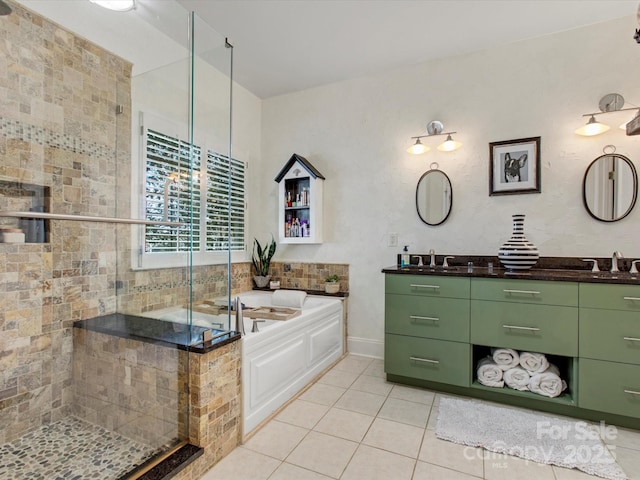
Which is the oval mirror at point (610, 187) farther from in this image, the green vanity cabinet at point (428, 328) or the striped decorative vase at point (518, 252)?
the green vanity cabinet at point (428, 328)

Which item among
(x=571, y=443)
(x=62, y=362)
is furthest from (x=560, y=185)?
(x=62, y=362)

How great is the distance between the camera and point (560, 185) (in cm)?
254

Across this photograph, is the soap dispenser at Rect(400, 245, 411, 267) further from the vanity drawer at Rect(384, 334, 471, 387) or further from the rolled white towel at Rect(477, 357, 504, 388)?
the rolled white towel at Rect(477, 357, 504, 388)

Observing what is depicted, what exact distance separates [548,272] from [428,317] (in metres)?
0.90

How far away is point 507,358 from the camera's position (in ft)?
7.38

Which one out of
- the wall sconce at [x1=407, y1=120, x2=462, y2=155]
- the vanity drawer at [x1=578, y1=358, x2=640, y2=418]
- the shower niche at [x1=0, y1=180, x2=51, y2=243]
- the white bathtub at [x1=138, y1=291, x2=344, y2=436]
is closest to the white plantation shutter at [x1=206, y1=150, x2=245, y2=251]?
the white bathtub at [x1=138, y1=291, x2=344, y2=436]

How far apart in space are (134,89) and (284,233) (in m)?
1.82

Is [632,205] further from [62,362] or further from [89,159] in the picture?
[62,362]

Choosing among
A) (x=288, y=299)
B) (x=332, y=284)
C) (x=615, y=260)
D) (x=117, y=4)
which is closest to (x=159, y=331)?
(x=288, y=299)

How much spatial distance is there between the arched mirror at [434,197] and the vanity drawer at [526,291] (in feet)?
2.63

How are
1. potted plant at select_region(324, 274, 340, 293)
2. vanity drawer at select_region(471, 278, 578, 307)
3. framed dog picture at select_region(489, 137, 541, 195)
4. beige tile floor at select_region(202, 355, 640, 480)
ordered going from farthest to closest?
potted plant at select_region(324, 274, 340, 293) → framed dog picture at select_region(489, 137, 541, 195) → vanity drawer at select_region(471, 278, 578, 307) → beige tile floor at select_region(202, 355, 640, 480)

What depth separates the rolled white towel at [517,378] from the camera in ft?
7.15

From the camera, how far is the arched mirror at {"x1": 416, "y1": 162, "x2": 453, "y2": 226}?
9.52 feet

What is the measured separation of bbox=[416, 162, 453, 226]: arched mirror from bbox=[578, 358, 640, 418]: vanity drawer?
4.73 feet
